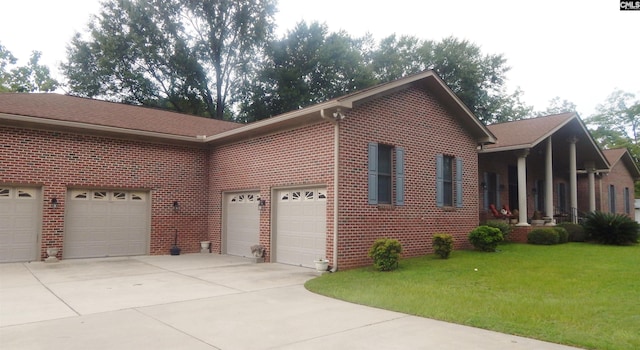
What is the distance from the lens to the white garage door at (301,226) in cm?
1138

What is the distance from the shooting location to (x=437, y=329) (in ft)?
18.6

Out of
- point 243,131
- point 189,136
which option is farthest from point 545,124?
point 189,136

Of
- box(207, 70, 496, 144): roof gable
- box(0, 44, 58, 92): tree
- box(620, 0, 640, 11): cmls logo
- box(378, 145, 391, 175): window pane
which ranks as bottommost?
box(378, 145, 391, 175): window pane

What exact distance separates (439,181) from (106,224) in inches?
407

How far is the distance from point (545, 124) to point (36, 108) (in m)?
18.0

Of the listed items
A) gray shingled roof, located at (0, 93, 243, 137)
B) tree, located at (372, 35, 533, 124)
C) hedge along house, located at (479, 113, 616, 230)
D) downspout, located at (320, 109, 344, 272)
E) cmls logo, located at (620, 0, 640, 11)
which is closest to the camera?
cmls logo, located at (620, 0, 640, 11)

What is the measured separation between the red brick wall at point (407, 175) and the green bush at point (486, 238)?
731 millimetres

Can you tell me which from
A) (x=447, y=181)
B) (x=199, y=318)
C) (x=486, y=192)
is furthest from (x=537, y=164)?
(x=199, y=318)

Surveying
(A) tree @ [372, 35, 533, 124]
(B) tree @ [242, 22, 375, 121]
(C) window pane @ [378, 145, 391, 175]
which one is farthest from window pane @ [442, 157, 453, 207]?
(A) tree @ [372, 35, 533, 124]

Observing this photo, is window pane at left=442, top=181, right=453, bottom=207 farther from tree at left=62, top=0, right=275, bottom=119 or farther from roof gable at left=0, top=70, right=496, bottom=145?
tree at left=62, top=0, right=275, bottom=119

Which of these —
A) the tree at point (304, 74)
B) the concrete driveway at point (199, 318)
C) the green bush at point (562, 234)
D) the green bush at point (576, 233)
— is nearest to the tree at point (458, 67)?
the tree at point (304, 74)

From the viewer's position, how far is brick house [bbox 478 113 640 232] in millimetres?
16625

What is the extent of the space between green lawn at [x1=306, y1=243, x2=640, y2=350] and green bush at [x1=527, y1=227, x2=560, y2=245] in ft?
7.98

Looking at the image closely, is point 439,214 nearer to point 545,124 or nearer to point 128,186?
point 545,124
